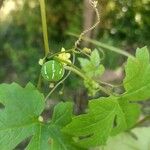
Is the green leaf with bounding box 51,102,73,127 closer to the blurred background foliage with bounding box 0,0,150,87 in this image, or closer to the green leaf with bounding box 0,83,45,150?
the green leaf with bounding box 0,83,45,150

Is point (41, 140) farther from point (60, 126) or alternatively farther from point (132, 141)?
point (132, 141)

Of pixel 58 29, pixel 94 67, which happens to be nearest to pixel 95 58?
pixel 94 67

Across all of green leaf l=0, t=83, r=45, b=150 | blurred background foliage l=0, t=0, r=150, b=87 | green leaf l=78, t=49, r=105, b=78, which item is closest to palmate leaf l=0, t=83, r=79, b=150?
green leaf l=0, t=83, r=45, b=150

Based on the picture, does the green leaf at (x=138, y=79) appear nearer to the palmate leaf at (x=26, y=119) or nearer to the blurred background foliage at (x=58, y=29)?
the palmate leaf at (x=26, y=119)

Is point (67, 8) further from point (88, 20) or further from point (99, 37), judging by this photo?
point (88, 20)

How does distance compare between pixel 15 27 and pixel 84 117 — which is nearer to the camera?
pixel 84 117

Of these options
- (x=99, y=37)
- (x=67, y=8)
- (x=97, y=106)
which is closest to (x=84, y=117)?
(x=97, y=106)

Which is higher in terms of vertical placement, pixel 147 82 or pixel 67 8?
pixel 67 8
